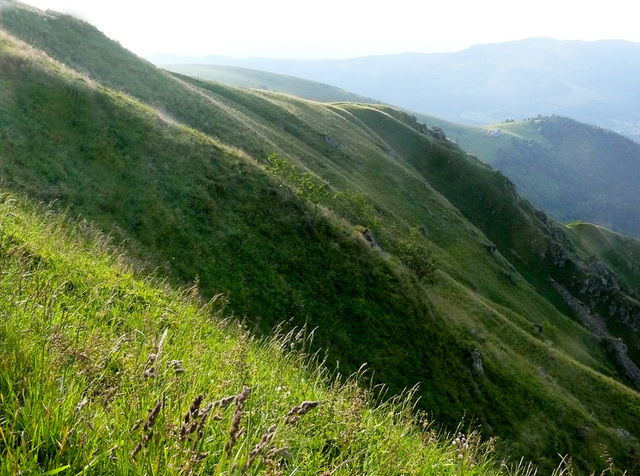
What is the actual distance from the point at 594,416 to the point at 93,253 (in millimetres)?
52825

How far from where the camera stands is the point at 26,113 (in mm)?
24375

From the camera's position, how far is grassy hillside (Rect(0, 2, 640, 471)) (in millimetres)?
23531

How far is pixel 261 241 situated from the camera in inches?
1137

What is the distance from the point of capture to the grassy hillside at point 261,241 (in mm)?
23531

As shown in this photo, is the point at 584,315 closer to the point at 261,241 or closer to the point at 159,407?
the point at 261,241

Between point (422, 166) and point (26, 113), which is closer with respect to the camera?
point (26, 113)

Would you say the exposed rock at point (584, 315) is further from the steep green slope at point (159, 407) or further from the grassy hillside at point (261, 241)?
the steep green slope at point (159, 407)

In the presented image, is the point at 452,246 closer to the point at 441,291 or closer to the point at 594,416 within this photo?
the point at 441,291

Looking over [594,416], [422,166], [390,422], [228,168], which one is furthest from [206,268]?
[422,166]

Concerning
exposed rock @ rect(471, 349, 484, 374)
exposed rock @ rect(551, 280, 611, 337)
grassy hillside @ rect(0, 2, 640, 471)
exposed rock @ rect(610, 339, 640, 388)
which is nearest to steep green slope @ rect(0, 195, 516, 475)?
grassy hillside @ rect(0, 2, 640, 471)

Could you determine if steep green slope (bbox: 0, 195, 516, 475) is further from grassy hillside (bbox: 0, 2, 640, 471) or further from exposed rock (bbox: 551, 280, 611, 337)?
exposed rock (bbox: 551, 280, 611, 337)

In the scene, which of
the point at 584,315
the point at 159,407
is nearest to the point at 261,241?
the point at 159,407

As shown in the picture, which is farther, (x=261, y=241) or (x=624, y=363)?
(x=624, y=363)

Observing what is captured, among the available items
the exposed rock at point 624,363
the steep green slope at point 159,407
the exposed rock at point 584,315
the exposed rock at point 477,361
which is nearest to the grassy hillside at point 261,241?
the exposed rock at point 477,361
